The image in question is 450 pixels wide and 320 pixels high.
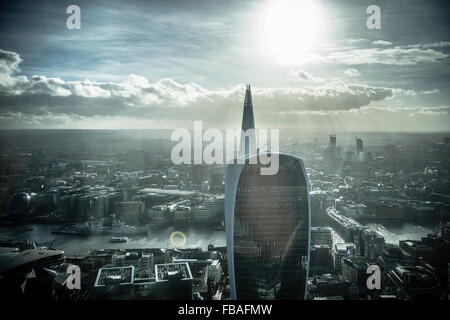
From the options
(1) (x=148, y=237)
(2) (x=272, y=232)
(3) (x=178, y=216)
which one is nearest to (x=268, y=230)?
(2) (x=272, y=232)

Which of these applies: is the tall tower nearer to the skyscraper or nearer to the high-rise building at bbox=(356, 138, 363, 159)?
the high-rise building at bbox=(356, 138, 363, 159)

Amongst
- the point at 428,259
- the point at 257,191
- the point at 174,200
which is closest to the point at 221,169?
the point at 174,200

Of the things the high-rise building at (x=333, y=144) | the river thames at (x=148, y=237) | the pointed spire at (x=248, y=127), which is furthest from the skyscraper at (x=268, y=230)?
the high-rise building at (x=333, y=144)

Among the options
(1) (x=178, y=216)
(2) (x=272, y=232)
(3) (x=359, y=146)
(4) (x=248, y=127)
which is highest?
(4) (x=248, y=127)

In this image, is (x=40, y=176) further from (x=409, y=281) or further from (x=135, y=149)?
(x=409, y=281)

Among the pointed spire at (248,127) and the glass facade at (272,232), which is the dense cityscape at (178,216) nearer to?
the glass facade at (272,232)

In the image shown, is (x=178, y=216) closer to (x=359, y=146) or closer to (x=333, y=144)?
(x=333, y=144)

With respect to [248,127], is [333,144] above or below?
below

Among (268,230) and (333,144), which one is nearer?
(268,230)
